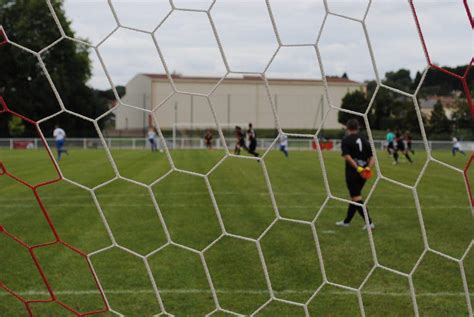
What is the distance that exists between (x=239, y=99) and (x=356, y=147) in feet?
14.0

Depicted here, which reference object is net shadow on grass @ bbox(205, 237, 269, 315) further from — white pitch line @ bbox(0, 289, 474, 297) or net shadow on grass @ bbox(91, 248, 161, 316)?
net shadow on grass @ bbox(91, 248, 161, 316)

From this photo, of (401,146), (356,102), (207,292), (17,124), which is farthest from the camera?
(401,146)

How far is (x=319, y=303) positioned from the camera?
3.98m

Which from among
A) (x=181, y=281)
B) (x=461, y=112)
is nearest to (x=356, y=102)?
(x=181, y=281)

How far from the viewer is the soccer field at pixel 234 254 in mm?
3914

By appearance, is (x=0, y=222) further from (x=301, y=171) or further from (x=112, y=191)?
(x=301, y=171)

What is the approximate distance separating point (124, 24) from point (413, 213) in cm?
653

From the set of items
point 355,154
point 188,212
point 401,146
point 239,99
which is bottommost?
point 401,146

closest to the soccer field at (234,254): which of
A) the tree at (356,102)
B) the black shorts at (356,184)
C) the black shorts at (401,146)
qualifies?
the black shorts at (356,184)

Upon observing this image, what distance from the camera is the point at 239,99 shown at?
1059cm

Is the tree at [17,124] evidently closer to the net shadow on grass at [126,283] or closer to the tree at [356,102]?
the net shadow on grass at [126,283]

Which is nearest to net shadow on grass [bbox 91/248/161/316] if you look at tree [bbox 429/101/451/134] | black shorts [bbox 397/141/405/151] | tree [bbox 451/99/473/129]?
tree [bbox 451/99/473/129]

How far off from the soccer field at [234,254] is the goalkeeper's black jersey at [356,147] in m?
0.45

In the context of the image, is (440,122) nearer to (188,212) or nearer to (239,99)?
(239,99)
